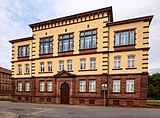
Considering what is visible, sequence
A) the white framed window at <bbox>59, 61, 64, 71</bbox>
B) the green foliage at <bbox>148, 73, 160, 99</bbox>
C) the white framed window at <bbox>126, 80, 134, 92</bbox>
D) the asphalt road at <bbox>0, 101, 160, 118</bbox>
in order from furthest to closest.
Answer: the green foliage at <bbox>148, 73, 160, 99</bbox> < the white framed window at <bbox>59, 61, 64, 71</bbox> < the white framed window at <bbox>126, 80, 134, 92</bbox> < the asphalt road at <bbox>0, 101, 160, 118</bbox>

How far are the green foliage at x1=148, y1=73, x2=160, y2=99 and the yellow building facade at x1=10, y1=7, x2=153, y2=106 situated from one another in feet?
90.4

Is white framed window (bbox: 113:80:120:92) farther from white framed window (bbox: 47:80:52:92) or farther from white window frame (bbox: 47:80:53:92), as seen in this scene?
white framed window (bbox: 47:80:52:92)

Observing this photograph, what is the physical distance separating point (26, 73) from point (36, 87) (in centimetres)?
364

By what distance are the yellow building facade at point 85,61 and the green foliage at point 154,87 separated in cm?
2756

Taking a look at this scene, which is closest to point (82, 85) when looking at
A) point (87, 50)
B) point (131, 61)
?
point (87, 50)

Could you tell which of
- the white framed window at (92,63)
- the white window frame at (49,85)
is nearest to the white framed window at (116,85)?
the white framed window at (92,63)

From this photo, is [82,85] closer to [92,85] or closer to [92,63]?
[92,85]

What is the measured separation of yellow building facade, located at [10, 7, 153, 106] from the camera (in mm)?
24750

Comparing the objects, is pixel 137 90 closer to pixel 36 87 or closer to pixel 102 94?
pixel 102 94

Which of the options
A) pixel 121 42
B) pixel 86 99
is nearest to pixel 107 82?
pixel 86 99

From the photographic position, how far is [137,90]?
24156 millimetres

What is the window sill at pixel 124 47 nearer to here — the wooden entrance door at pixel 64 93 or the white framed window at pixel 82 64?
the white framed window at pixel 82 64

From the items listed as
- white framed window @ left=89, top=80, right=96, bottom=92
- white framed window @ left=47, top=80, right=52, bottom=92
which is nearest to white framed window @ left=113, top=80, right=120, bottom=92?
white framed window @ left=89, top=80, right=96, bottom=92

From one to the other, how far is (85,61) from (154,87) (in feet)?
103
